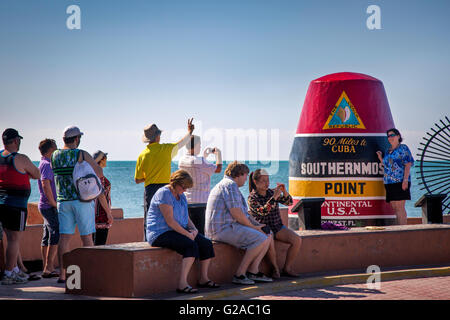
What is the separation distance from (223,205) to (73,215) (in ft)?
5.54

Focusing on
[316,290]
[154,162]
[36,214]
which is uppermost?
[154,162]

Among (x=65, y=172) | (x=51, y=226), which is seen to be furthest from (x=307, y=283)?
(x=51, y=226)

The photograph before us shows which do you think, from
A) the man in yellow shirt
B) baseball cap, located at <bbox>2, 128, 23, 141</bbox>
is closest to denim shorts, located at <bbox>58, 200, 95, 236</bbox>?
baseball cap, located at <bbox>2, 128, 23, 141</bbox>

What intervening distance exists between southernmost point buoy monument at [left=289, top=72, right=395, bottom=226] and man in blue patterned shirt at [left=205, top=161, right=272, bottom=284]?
317 cm

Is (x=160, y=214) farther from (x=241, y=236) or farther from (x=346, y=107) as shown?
(x=346, y=107)

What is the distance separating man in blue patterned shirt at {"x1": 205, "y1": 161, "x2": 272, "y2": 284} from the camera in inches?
287

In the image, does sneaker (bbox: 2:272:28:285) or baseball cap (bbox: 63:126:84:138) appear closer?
baseball cap (bbox: 63:126:84:138)

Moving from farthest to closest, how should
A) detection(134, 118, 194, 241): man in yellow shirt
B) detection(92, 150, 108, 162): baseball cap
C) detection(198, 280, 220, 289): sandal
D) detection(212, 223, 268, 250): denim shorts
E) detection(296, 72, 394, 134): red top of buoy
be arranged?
1. detection(296, 72, 394, 134): red top of buoy
2. detection(92, 150, 108, 162): baseball cap
3. detection(134, 118, 194, 241): man in yellow shirt
4. detection(212, 223, 268, 250): denim shorts
5. detection(198, 280, 220, 289): sandal

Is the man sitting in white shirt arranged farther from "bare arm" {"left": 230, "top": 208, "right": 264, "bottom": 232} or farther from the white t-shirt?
"bare arm" {"left": 230, "top": 208, "right": 264, "bottom": 232}

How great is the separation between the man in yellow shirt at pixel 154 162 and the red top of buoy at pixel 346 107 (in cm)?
297

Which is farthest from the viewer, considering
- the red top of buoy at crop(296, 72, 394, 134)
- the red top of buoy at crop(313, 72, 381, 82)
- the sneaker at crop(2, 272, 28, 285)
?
the red top of buoy at crop(313, 72, 381, 82)

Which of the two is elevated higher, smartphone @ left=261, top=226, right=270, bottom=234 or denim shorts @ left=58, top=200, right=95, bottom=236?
denim shorts @ left=58, top=200, right=95, bottom=236

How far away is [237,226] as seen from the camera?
7348mm
